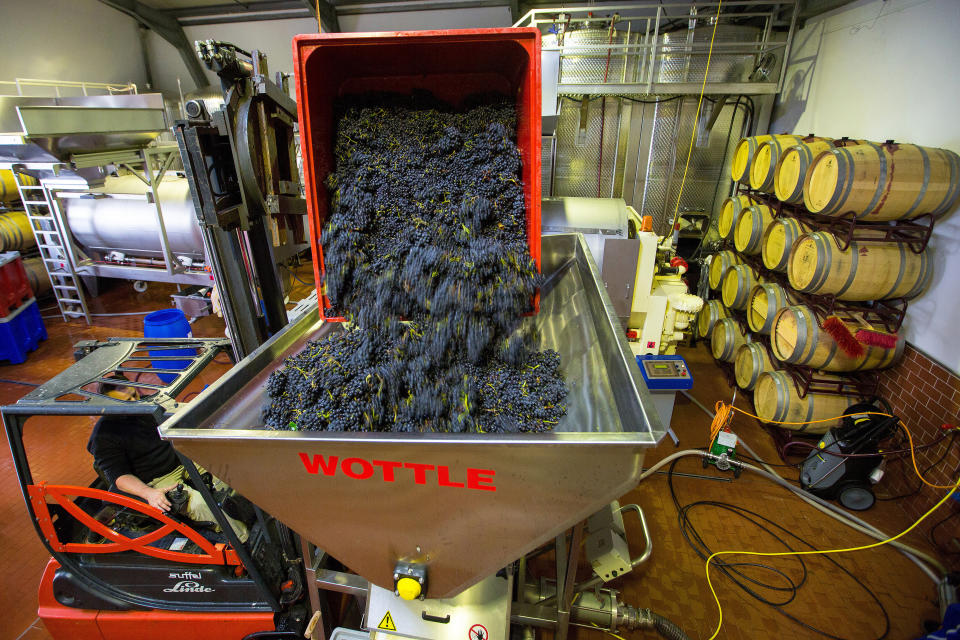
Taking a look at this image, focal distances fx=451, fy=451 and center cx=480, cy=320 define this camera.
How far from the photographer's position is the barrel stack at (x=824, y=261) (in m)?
3.14

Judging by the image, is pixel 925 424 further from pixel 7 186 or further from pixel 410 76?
pixel 7 186

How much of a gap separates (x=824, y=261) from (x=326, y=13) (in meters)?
8.09

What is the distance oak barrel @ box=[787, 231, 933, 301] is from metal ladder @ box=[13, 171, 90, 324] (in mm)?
8264

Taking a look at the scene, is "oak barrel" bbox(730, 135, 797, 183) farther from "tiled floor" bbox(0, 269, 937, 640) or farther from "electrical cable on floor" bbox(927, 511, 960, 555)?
"electrical cable on floor" bbox(927, 511, 960, 555)

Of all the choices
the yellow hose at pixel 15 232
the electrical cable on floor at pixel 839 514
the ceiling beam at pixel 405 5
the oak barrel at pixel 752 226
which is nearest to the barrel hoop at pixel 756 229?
the oak barrel at pixel 752 226

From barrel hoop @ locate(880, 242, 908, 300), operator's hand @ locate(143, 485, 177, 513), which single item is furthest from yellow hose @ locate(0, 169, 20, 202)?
barrel hoop @ locate(880, 242, 908, 300)

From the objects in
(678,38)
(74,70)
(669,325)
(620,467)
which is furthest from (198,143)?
(74,70)

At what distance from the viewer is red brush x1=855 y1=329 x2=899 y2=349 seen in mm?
3279

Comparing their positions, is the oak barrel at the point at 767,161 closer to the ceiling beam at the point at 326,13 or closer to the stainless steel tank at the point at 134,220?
the stainless steel tank at the point at 134,220

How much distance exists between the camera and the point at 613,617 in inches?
87.1

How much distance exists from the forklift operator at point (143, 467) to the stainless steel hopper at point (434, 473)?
1.02 meters

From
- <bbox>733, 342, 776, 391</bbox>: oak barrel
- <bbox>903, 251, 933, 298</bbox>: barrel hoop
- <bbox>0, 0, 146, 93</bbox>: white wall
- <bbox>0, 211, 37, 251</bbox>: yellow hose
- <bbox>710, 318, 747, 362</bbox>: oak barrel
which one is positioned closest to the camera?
<bbox>903, 251, 933, 298</bbox>: barrel hoop

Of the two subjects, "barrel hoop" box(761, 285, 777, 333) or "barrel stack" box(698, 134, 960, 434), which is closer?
"barrel stack" box(698, 134, 960, 434)

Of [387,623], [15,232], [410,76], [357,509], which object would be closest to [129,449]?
[387,623]
